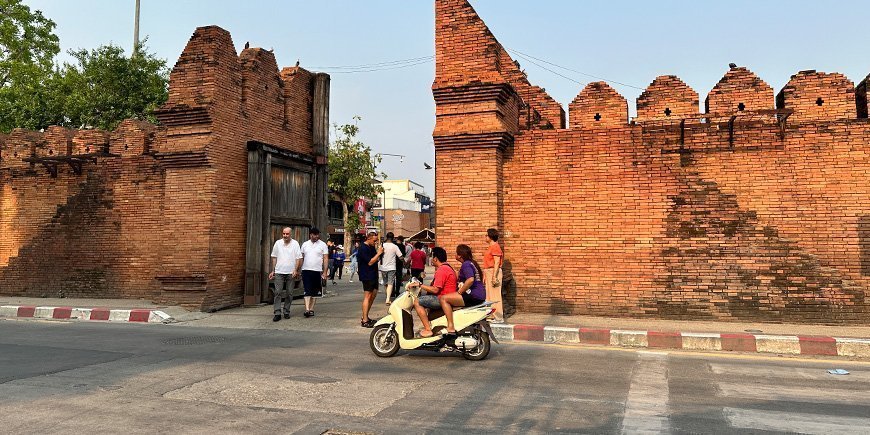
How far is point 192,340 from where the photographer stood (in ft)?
27.5

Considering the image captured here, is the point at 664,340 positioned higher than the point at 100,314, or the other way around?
the point at 100,314

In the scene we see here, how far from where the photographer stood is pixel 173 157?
39.2ft

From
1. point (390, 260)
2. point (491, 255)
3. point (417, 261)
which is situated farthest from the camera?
point (417, 261)

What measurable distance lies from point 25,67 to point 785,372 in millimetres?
28658

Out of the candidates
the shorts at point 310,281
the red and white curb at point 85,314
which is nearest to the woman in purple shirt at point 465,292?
the shorts at point 310,281

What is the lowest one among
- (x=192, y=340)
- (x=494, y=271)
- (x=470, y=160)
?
(x=192, y=340)

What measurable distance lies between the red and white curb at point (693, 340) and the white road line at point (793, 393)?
8.22ft

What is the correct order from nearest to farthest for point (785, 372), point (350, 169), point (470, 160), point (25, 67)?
point (785, 372) → point (470, 160) → point (25, 67) → point (350, 169)

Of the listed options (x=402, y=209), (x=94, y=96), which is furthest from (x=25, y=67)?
(x=402, y=209)

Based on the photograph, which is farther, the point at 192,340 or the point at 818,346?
the point at 192,340

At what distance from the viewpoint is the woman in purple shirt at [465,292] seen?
7.14m

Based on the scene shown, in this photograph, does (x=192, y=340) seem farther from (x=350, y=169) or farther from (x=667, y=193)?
(x=350, y=169)

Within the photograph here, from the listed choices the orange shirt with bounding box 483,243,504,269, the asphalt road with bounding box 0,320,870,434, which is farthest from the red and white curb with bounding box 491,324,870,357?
the orange shirt with bounding box 483,243,504,269

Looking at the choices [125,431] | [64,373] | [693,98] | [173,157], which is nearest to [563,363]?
[125,431]
